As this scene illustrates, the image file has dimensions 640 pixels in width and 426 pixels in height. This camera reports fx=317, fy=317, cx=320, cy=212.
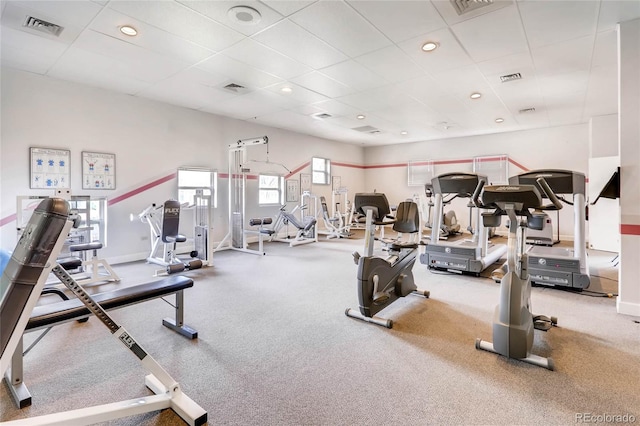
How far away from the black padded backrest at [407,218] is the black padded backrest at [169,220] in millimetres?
3292

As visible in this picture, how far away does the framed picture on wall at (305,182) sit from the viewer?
28.7 feet

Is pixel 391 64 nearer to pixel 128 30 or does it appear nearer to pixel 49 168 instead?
pixel 128 30

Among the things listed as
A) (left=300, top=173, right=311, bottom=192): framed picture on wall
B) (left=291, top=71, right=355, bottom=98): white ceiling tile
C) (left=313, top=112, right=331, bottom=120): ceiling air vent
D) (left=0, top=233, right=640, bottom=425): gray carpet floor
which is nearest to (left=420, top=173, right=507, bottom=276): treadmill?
(left=0, top=233, right=640, bottom=425): gray carpet floor

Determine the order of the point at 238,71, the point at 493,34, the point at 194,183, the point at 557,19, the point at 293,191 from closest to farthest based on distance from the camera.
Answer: the point at 557,19 < the point at 493,34 < the point at 238,71 < the point at 194,183 < the point at 293,191

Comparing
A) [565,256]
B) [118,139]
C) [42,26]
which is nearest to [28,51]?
[42,26]

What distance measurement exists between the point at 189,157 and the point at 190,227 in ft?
4.59

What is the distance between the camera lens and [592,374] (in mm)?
2055

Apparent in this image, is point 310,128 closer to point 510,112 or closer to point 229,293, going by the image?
point 510,112

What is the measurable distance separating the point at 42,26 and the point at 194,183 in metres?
3.50

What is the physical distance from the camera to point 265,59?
3.87 meters

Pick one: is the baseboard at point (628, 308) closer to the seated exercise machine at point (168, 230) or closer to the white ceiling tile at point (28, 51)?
the seated exercise machine at point (168, 230)

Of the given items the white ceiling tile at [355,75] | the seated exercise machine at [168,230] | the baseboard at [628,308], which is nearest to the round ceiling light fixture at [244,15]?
the white ceiling tile at [355,75]

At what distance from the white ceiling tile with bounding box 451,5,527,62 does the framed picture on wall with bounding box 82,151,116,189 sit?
522cm

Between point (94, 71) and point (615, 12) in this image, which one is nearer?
point (615, 12)
